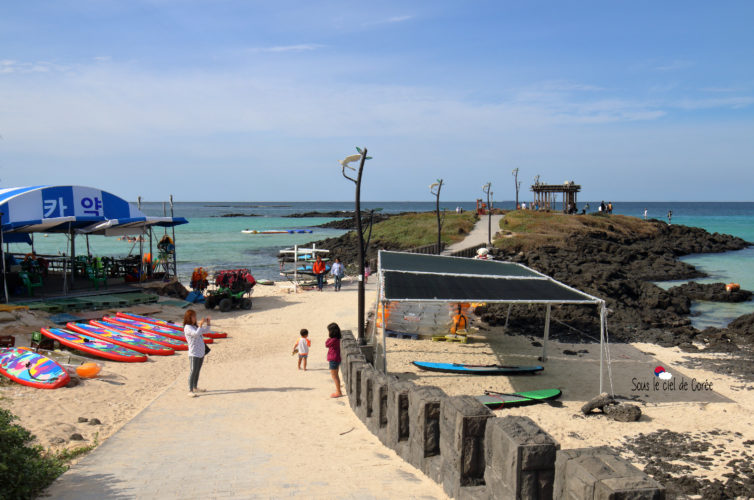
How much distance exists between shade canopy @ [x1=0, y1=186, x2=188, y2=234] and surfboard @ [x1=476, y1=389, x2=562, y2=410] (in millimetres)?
16362

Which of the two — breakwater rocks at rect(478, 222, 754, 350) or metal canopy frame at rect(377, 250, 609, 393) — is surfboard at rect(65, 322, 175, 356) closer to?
metal canopy frame at rect(377, 250, 609, 393)

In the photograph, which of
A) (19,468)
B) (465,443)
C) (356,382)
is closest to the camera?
(465,443)

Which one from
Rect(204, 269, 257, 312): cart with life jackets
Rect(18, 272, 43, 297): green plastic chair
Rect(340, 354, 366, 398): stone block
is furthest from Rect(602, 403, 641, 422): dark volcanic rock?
Rect(18, 272, 43, 297): green plastic chair

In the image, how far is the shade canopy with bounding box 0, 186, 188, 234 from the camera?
62.7ft

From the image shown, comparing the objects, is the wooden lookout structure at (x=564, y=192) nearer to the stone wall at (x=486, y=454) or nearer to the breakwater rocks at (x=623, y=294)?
the breakwater rocks at (x=623, y=294)

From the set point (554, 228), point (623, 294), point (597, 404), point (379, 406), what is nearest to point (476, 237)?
point (554, 228)

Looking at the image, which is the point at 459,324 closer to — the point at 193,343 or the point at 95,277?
the point at 193,343

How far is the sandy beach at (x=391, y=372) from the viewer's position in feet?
28.3

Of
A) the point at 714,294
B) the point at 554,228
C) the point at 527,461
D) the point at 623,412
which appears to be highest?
the point at 554,228

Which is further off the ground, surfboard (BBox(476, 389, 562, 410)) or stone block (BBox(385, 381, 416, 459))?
stone block (BBox(385, 381, 416, 459))

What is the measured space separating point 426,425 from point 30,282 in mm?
18333

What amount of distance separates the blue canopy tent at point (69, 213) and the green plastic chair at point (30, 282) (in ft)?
3.86

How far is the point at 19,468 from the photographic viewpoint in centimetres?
547

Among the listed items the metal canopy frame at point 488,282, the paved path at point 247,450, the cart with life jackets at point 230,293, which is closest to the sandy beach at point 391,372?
the paved path at point 247,450
